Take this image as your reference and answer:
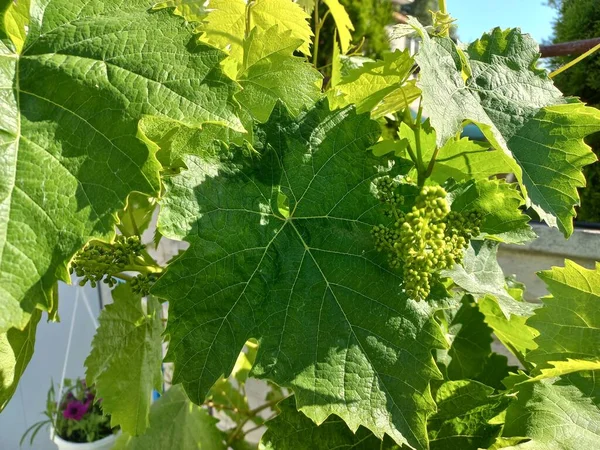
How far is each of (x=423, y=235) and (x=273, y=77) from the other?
0.31 metres

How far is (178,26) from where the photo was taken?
51 centimetres

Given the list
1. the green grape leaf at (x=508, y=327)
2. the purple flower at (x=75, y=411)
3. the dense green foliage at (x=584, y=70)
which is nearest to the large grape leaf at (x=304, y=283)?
the green grape leaf at (x=508, y=327)

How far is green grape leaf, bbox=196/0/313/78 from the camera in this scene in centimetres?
86

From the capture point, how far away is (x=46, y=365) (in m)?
2.49

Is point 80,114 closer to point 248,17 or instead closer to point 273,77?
point 273,77

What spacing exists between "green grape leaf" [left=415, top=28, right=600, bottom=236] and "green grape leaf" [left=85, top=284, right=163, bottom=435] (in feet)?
1.73

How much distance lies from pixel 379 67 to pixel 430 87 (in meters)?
0.23

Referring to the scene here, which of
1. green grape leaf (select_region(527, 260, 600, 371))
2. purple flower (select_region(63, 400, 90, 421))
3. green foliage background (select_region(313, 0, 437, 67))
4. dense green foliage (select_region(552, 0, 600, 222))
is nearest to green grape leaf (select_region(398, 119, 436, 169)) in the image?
green grape leaf (select_region(527, 260, 600, 371))

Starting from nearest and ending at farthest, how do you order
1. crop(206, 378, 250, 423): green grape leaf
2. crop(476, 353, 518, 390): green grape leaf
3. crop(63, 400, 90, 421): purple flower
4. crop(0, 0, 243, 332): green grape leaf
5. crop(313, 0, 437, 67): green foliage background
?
crop(0, 0, 243, 332): green grape leaf, crop(476, 353, 518, 390): green grape leaf, crop(206, 378, 250, 423): green grape leaf, crop(63, 400, 90, 421): purple flower, crop(313, 0, 437, 67): green foliage background

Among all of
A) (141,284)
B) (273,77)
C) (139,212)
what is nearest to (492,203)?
(273,77)

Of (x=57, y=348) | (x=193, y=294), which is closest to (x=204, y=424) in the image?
(x=193, y=294)

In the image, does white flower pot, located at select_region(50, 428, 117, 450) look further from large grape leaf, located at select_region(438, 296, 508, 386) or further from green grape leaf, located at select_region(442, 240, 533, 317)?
green grape leaf, located at select_region(442, 240, 533, 317)

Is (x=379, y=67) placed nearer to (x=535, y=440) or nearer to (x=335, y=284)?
(x=335, y=284)

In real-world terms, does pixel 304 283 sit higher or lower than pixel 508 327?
higher
